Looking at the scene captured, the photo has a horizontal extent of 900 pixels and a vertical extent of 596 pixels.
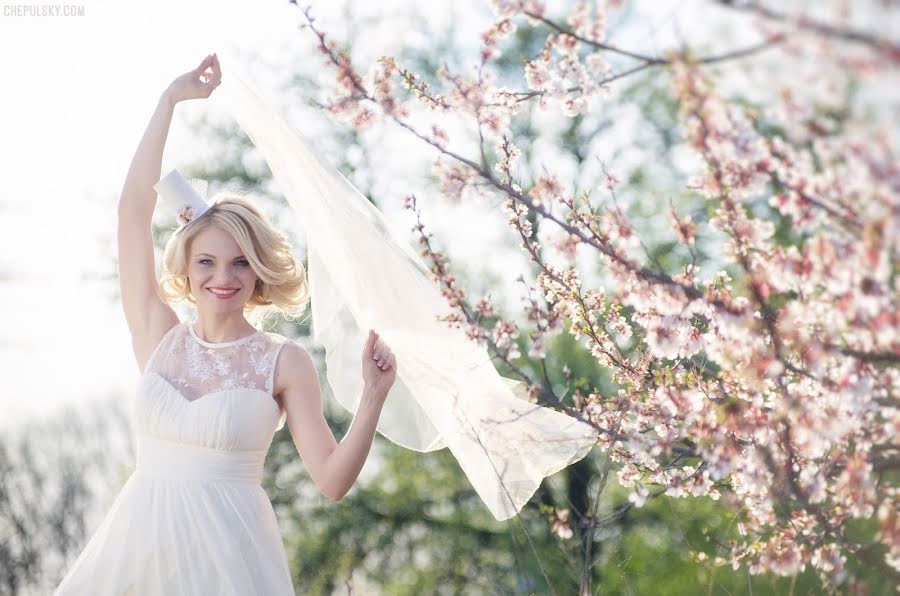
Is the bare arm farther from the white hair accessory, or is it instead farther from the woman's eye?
the white hair accessory

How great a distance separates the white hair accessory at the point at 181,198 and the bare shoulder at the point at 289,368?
0.48 m

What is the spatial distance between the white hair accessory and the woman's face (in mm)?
64

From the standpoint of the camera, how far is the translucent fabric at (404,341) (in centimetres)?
287

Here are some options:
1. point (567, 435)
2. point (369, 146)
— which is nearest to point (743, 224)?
point (567, 435)

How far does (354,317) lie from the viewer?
306cm

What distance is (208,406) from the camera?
2893mm

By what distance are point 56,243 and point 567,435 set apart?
923 cm

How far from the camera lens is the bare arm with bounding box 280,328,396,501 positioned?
9.07 ft

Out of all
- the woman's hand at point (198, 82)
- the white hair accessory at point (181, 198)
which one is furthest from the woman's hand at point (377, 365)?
the woman's hand at point (198, 82)

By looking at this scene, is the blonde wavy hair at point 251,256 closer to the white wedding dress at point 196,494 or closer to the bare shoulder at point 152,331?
the bare shoulder at point 152,331

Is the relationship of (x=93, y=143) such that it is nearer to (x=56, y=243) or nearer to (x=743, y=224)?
(x=56, y=243)

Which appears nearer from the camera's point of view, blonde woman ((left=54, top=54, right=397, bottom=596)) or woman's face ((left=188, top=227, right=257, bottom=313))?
blonde woman ((left=54, top=54, right=397, bottom=596))

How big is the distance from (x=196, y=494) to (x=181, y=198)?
2.87 feet

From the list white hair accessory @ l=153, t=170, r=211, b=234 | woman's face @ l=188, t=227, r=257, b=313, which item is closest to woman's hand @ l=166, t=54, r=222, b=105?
white hair accessory @ l=153, t=170, r=211, b=234
